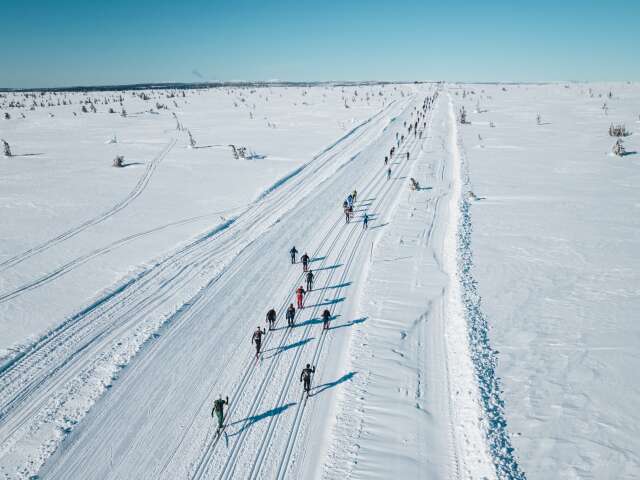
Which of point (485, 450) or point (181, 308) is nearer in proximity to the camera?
point (485, 450)

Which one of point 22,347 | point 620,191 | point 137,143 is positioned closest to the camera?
point 22,347

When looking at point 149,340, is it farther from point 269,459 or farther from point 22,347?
point 269,459

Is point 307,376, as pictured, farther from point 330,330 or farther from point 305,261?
point 305,261

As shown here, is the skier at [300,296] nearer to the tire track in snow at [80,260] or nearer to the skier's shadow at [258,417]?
the skier's shadow at [258,417]

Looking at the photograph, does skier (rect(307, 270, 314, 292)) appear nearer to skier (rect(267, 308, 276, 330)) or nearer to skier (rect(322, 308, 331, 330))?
skier (rect(322, 308, 331, 330))

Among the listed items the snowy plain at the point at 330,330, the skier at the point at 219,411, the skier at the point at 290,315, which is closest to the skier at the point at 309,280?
the snowy plain at the point at 330,330

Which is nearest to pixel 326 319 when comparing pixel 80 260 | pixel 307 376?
pixel 307 376

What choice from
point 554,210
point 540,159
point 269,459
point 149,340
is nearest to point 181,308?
point 149,340
